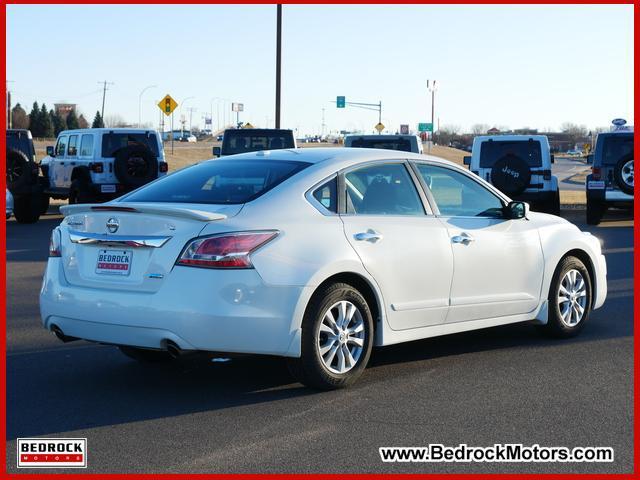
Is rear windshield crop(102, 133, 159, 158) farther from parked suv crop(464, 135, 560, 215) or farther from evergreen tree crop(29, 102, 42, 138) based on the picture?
evergreen tree crop(29, 102, 42, 138)

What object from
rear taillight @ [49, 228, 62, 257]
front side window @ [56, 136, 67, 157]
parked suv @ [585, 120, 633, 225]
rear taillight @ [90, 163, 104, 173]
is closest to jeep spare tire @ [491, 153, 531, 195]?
parked suv @ [585, 120, 633, 225]

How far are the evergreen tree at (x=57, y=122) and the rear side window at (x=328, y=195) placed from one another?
145 meters

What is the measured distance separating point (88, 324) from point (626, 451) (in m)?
3.33

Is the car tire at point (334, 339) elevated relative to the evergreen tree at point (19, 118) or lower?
lower

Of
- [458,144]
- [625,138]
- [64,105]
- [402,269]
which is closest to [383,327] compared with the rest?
[402,269]

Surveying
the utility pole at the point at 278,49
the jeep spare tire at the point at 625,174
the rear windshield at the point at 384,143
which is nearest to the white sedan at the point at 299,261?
the jeep spare tire at the point at 625,174

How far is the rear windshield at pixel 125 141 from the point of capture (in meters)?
23.1

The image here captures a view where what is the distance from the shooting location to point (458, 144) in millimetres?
152125

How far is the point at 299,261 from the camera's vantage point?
6582 mm

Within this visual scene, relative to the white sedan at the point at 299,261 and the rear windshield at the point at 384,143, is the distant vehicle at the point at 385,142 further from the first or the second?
the white sedan at the point at 299,261

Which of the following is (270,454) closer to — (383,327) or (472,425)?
(472,425)

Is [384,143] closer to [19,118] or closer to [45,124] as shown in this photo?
[45,124]

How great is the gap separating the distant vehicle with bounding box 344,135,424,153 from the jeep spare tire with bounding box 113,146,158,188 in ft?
13.8

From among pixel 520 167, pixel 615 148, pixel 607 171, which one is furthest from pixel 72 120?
pixel 520 167
